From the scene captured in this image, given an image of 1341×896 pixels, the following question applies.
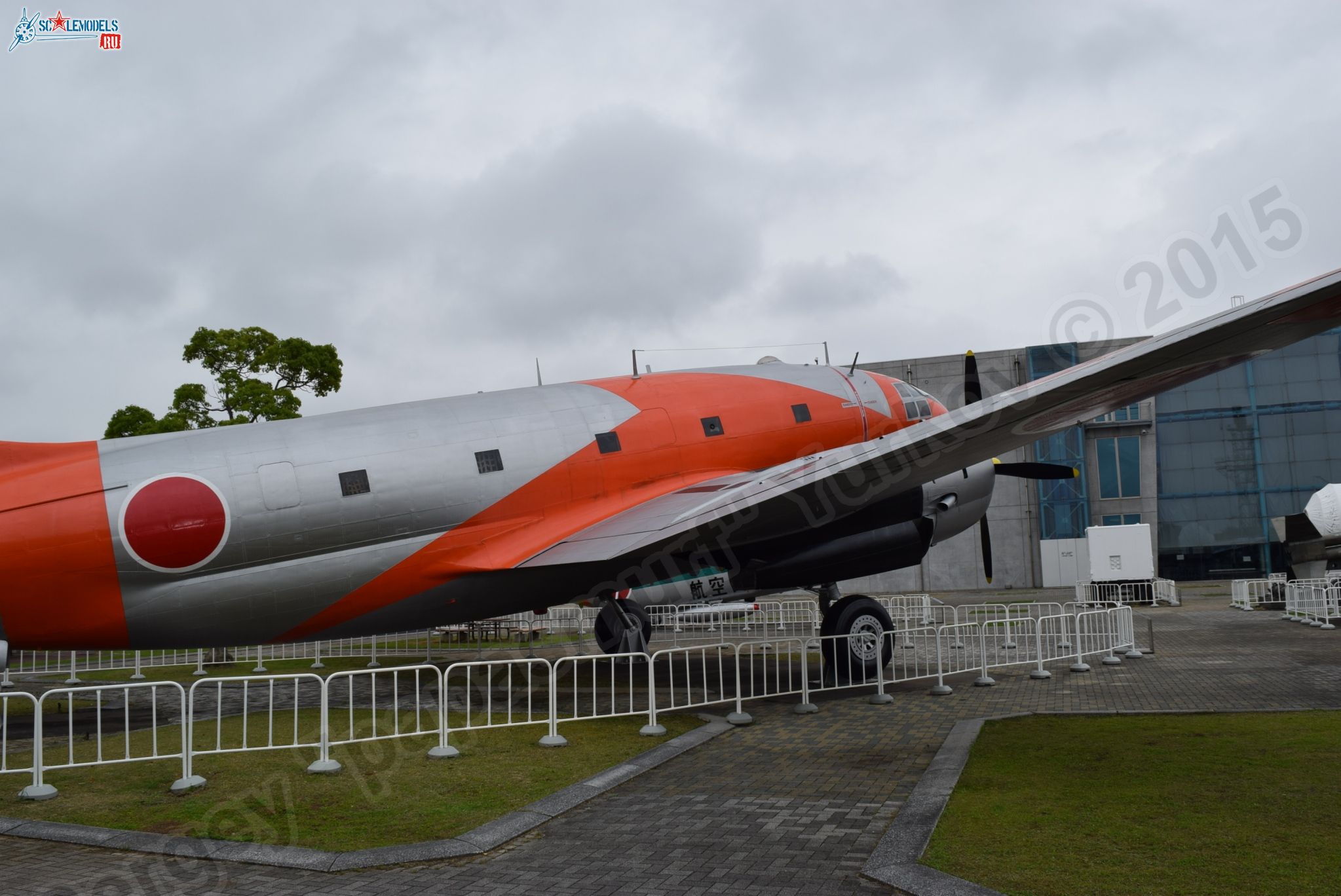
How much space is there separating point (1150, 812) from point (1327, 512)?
33.8 metres

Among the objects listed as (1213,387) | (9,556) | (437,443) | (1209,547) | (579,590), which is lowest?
(1209,547)

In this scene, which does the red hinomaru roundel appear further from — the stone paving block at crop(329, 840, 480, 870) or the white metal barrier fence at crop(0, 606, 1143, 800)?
the stone paving block at crop(329, 840, 480, 870)

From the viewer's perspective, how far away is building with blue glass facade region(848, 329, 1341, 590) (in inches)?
2244

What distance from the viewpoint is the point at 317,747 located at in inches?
439

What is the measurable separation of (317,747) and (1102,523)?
55.8m

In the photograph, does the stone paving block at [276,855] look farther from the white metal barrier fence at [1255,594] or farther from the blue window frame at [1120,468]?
the blue window frame at [1120,468]

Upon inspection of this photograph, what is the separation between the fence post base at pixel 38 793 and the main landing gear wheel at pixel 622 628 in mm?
7738

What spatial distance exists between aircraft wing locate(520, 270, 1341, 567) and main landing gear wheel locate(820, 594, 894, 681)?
1778mm

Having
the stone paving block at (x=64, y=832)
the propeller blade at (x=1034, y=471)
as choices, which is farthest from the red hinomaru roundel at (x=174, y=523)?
the propeller blade at (x=1034, y=471)

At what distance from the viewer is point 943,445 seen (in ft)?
38.5

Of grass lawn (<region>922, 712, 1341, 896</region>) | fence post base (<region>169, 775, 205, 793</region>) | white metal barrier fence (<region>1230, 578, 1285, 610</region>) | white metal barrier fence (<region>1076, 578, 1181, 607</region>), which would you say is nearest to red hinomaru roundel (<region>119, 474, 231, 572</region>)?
fence post base (<region>169, 775, 205, 793</region>)

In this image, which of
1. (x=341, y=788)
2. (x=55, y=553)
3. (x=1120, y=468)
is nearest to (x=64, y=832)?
(x=341, y=788)

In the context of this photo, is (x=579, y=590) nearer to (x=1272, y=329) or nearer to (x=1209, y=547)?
(x=1272, y=329)

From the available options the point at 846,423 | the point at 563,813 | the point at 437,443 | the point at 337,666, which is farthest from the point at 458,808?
the point at 337,666
